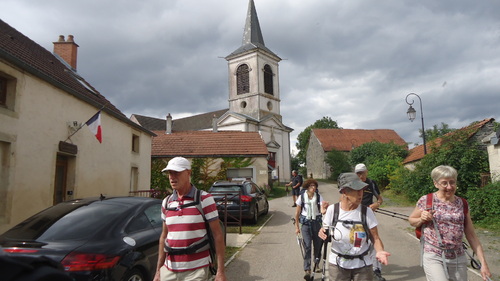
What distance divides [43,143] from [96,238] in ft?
23.4

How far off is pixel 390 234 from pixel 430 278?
700cm

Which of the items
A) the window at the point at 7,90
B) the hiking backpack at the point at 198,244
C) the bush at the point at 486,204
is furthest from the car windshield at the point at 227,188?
the hiking backpack at the point at 198,244

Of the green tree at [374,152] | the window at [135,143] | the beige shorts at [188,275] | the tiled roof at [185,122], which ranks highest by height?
the tiled roof at [185,122]

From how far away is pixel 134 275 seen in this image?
3811 mm

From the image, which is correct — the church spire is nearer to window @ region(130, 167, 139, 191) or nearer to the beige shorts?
window @ region(130, 167, 139, 191)

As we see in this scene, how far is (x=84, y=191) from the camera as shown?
11641 mm

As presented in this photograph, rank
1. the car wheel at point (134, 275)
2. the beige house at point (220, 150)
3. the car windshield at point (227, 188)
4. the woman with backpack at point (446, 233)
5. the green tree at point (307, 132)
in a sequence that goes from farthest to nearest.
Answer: the green tree at point (307, 132), the beige house at point (220, 150), the car windshield at point (227, 188), the car wheel at point (134, 275), the woman with backpack at point (446, 233)

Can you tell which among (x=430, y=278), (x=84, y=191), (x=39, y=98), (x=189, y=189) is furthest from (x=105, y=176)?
(x=430, y=278)

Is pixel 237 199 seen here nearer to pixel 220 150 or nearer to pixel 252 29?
pixel 220 150

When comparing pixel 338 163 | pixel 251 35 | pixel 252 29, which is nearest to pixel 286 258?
pixel 338 163

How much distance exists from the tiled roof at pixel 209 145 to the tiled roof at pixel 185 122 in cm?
2256

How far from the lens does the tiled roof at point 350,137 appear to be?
48406 mm

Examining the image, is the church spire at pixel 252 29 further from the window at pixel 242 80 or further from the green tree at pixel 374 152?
the green tree at pixel 374 152

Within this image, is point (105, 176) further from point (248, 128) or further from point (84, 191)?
point (248, 128)
